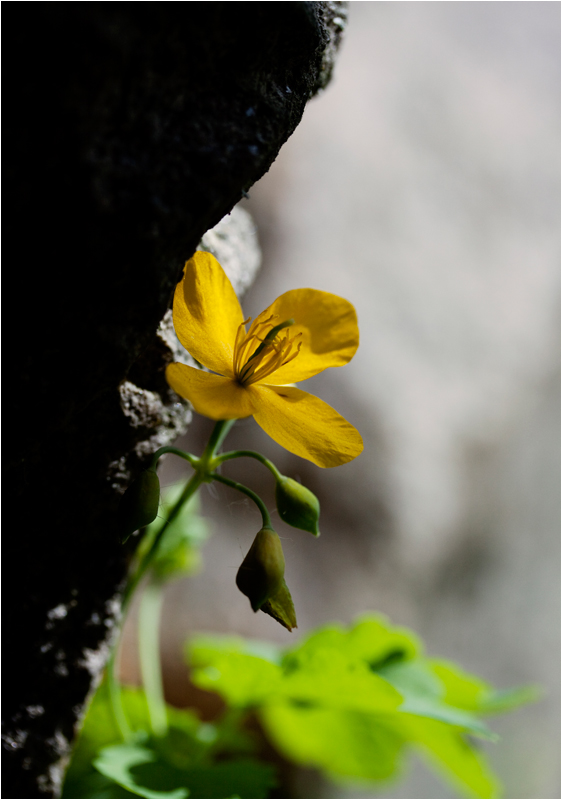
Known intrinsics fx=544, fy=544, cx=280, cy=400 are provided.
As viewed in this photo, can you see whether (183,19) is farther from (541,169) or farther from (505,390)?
(541,169)

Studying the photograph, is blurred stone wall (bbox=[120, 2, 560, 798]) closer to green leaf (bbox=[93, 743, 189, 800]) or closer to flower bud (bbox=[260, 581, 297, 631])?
green leaf (bbox=[93, 743, 189, 800])

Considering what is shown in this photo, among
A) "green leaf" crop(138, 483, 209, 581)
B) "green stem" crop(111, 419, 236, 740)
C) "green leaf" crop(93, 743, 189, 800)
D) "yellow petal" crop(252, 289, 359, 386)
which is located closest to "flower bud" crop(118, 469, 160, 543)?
"green stem" crop(111, 419, 236, 740)

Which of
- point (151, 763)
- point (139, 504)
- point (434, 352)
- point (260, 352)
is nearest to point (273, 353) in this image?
point (260, 352)

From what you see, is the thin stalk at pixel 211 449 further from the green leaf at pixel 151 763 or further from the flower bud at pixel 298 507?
the green leaf at pixel 151 763

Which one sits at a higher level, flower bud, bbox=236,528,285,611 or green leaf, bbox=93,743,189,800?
flower bud, bbox=236,528,285,611

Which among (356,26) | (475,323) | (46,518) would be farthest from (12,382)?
(356,26)

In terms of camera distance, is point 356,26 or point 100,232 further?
point 356,26
